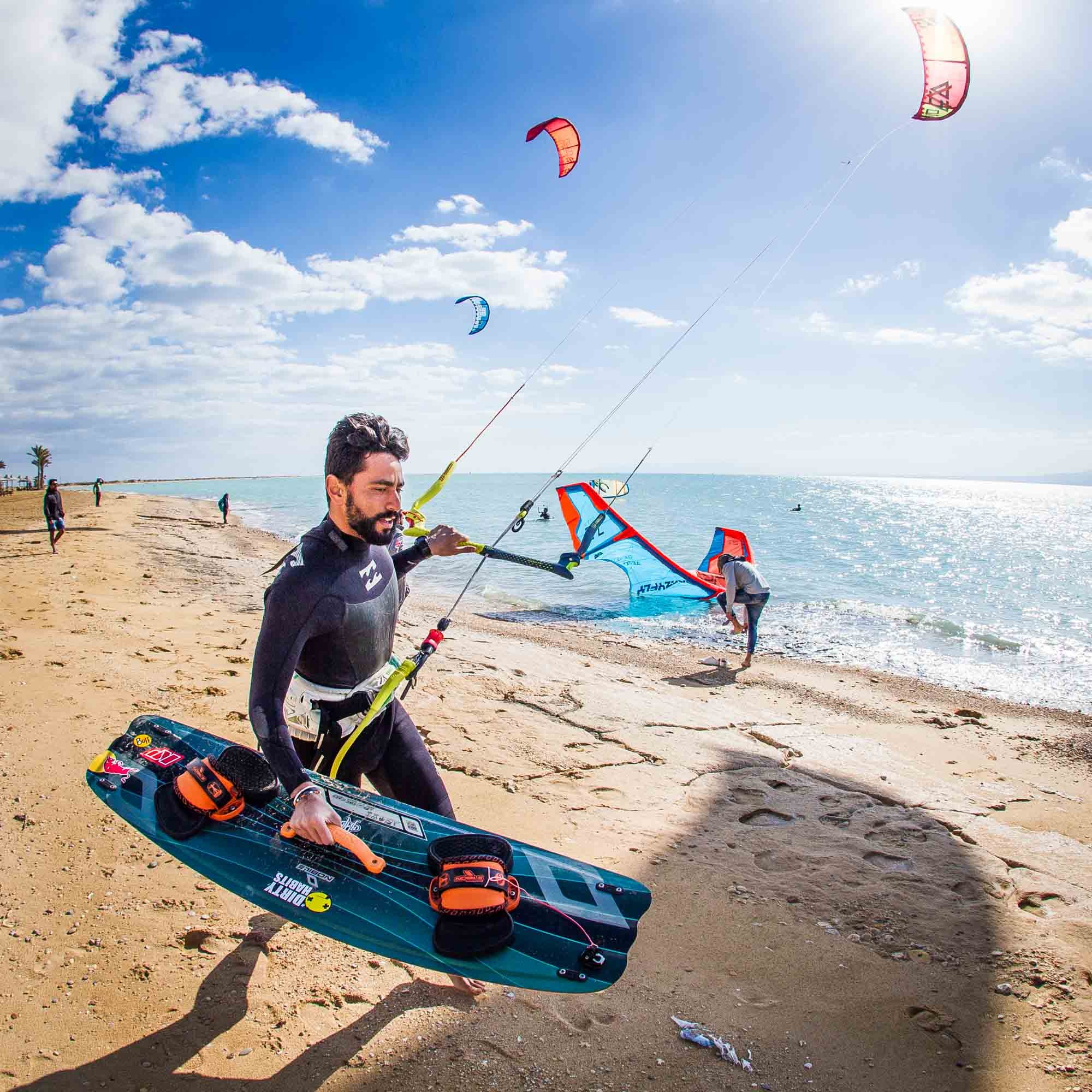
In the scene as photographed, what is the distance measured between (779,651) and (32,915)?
1082 cm

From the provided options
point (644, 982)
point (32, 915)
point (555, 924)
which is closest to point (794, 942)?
point (644, 982)

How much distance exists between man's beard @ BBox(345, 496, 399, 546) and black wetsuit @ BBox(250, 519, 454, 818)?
63mm

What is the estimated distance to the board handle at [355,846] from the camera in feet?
7.39

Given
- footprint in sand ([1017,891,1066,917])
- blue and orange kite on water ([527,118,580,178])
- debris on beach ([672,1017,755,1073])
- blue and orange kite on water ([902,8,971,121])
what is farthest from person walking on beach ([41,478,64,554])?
footprint in sand ([1017,891,1066,917])

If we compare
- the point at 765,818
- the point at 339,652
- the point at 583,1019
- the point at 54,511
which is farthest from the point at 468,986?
the point at 54,511

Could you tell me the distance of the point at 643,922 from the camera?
128 inches

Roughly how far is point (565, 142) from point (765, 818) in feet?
28.0

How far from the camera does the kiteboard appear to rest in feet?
7.52

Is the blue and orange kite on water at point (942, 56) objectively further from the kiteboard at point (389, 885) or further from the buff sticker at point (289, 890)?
the buff sticker at point (289, 890)

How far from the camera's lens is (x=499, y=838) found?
8.71ft

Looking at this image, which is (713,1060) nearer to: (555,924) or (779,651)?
(555,924)

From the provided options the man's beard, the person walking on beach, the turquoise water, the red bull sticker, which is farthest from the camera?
the person walking on beach

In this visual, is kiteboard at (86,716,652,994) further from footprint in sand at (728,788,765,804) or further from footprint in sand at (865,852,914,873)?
footprint in sand at (728,788,765,804)

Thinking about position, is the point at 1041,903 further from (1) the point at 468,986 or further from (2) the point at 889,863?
(1) the point at 468,986
